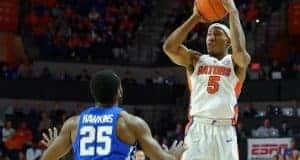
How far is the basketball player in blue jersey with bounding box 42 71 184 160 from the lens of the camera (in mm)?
5086

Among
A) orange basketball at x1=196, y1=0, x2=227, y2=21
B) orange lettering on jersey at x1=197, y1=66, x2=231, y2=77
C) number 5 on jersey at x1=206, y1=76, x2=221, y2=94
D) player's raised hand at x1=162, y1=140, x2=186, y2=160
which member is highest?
orange basketball at x1=196, y1=0, x2=227, y2=21

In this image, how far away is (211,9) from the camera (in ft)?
20.6

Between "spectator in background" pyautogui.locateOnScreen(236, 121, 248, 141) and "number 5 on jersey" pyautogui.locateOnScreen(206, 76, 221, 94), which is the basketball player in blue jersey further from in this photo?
"spectator in background" pyautogui.locateOnScreen(236, 121, 248, 141)

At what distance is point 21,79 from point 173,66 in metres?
4.50

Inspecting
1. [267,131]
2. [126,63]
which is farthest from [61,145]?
[126,63]

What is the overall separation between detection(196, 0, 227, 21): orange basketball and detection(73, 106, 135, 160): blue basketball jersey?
4.94ft

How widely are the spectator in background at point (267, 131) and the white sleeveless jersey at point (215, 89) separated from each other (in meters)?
10.1

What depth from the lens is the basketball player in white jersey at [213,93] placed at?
253 inches

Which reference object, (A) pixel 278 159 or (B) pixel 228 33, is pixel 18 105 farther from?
(B) pixel 228 33

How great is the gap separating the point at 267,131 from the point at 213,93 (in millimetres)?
10343

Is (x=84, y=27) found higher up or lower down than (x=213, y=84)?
higher up

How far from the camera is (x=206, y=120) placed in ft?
21.2

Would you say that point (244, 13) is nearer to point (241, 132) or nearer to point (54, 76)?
point (54, 76)

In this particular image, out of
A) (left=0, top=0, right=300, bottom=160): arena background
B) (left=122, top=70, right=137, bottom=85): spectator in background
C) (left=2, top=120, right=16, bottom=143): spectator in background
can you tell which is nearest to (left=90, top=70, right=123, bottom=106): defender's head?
(left=0, top=0, right=300, bottom=160): arena background
